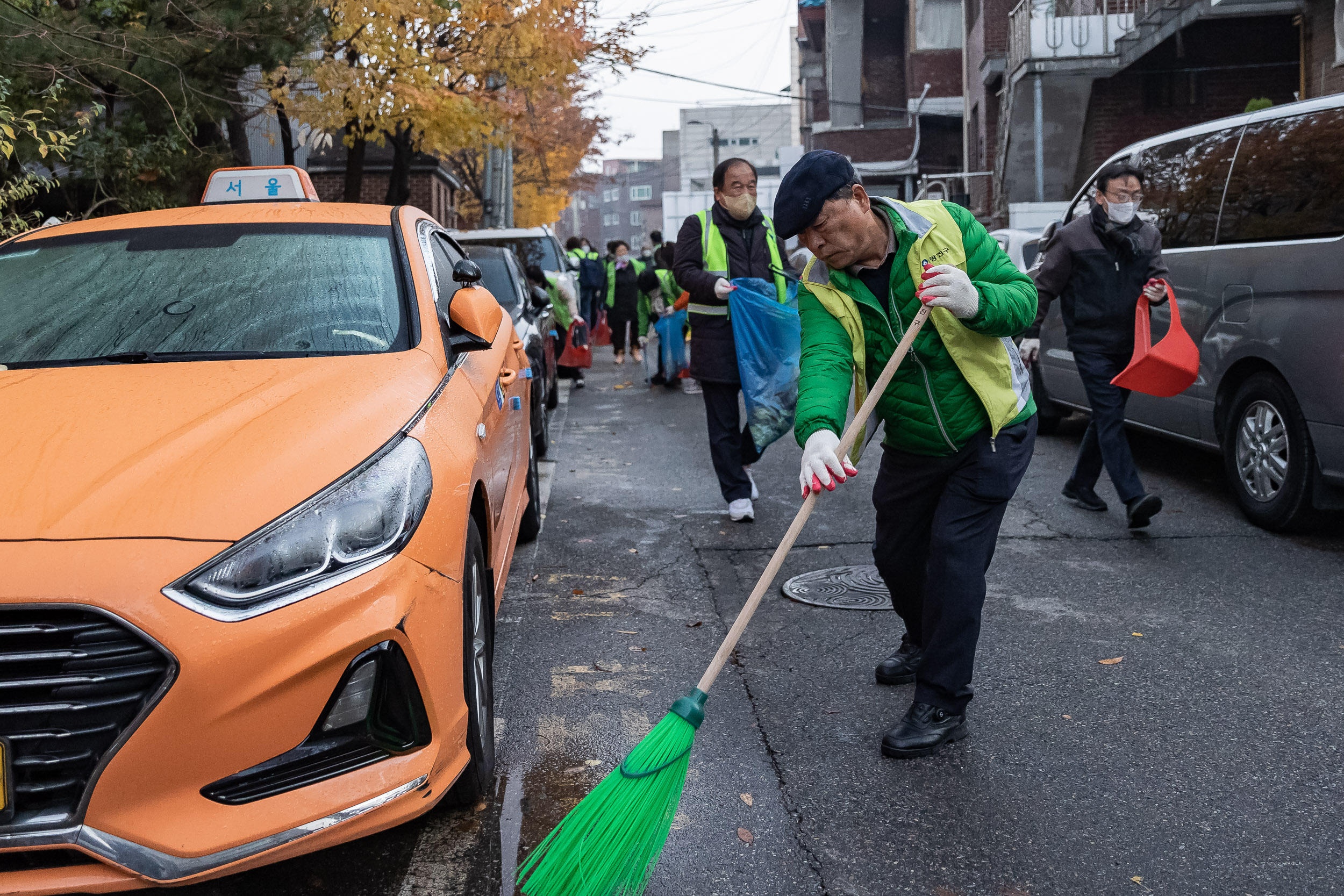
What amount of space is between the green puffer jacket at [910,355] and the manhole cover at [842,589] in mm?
1551

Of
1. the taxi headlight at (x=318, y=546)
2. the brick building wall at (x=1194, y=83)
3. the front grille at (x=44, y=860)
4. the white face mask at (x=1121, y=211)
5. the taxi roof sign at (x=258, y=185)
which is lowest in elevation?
the front grille at (x=44, y=860)

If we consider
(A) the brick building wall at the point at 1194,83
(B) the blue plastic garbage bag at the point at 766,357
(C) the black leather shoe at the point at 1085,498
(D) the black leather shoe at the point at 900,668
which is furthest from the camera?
(A) the brick building wall at the point at 1194,83


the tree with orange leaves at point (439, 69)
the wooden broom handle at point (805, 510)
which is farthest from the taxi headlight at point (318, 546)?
the tree with orange leaves at point (439, 69)

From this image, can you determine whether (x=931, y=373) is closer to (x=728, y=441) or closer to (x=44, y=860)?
(x=44, y=860)

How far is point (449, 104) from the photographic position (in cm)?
1236

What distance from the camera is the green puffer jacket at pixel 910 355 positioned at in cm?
339

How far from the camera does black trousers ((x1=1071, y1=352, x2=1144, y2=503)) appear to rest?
616cm

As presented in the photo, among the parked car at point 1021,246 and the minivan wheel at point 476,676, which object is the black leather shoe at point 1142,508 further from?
the parked car at point 1021,246

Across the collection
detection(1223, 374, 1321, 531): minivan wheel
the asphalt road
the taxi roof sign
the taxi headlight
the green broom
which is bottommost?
the asphalt road

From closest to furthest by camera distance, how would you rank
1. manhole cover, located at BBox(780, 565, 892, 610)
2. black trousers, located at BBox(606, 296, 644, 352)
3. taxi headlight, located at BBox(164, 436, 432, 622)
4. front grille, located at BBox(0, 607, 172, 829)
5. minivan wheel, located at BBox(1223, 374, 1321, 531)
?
front grille, located at BBox(0, 607, 172, 829) → taxi headlight, located at BBox(164, 436, 432, 622) → manhole cover, located at BBox(780, 565, 892, 610) → minivan wheel, located at BBox(1223, 374, 1321, 531) → black trousers, located at BBox(606, 296, 644, 352)

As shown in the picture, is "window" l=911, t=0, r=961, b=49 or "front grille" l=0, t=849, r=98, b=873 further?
"window" l=911, t=0, r=961, b=49

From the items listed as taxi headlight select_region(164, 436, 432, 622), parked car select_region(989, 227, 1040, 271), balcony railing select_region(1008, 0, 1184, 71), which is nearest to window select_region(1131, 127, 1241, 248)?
parked car select_region(989, 227, 1040, 271)

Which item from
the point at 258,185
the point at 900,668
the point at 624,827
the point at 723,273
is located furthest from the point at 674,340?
the point at 624,827

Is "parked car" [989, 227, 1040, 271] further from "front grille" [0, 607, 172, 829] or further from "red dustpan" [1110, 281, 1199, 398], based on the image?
"front grille" [0, 607, 172, 829]
